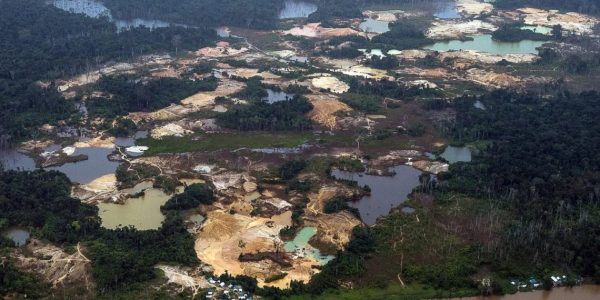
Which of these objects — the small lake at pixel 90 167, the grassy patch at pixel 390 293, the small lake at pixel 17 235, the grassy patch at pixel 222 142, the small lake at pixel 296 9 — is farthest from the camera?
the small lake at pixel 296 9

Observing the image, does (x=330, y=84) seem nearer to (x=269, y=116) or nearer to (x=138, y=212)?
(x=269, y=116)

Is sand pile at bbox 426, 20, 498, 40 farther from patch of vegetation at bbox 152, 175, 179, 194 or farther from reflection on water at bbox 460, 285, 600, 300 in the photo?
reflection on water at bbox 460, 285, 600, 300

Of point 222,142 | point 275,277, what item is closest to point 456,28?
point 222,142

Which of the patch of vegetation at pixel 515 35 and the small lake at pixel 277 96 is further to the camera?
the patch of vegetation at pixel 515 35

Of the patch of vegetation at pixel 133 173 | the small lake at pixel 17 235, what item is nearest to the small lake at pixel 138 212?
the patch of vegetation at pixel 133 173

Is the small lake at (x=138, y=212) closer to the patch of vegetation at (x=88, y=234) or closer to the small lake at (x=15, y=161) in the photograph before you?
the patch of vegetation at (x=88, y=234)

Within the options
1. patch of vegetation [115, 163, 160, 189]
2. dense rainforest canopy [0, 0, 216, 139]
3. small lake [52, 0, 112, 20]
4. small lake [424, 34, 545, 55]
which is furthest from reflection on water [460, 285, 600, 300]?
small lake [52, 0, 112, 20]
